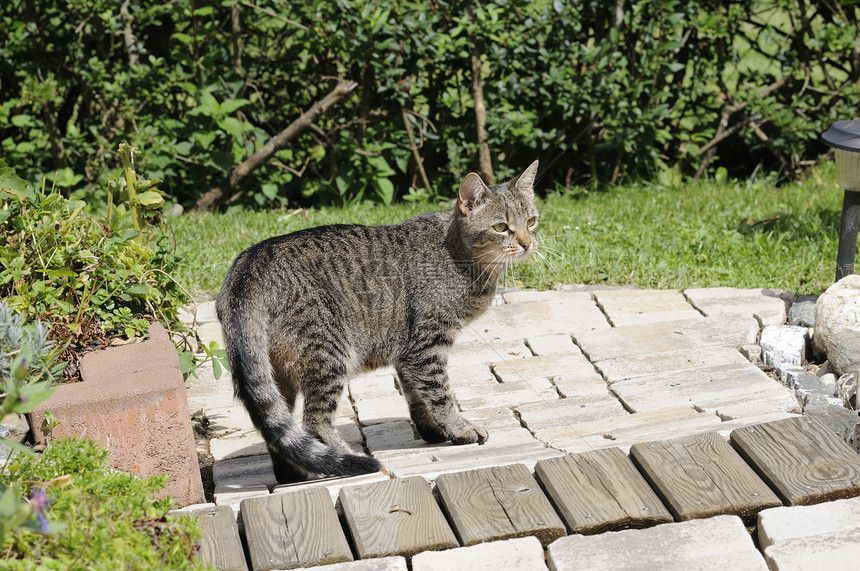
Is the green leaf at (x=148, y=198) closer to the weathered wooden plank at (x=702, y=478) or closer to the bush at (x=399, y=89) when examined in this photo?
the weathered wooden plank at (x=702, y=478)

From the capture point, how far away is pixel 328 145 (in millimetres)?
7250

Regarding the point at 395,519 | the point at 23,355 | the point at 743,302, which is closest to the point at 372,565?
the point at 395,519

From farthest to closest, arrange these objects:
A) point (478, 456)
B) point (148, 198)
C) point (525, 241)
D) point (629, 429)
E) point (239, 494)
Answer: point (525, 241) → point (148, 198) → point (629, 429) → point (478, 456) → point (239, 494)

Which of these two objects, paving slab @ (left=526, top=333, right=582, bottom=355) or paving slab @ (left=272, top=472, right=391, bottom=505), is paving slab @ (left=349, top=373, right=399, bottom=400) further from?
paving slab @ (left=272, top=472, right=391, bottom=505)

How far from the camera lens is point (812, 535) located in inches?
97.7

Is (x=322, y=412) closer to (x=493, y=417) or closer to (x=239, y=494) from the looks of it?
(x=239, y=494)

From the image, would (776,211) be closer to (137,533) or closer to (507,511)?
(507,511)

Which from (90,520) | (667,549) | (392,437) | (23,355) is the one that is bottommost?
(392,437)

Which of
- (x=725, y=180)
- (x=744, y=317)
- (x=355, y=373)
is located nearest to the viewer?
(x=355, y=373)

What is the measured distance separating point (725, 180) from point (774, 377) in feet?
12.3

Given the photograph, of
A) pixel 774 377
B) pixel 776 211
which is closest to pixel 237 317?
pixel 774 377

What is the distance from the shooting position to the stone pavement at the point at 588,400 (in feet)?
8.20

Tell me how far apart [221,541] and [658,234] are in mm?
4161

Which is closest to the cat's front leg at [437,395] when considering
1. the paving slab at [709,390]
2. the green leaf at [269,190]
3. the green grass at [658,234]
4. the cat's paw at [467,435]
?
the cat's paw at [467,435]
